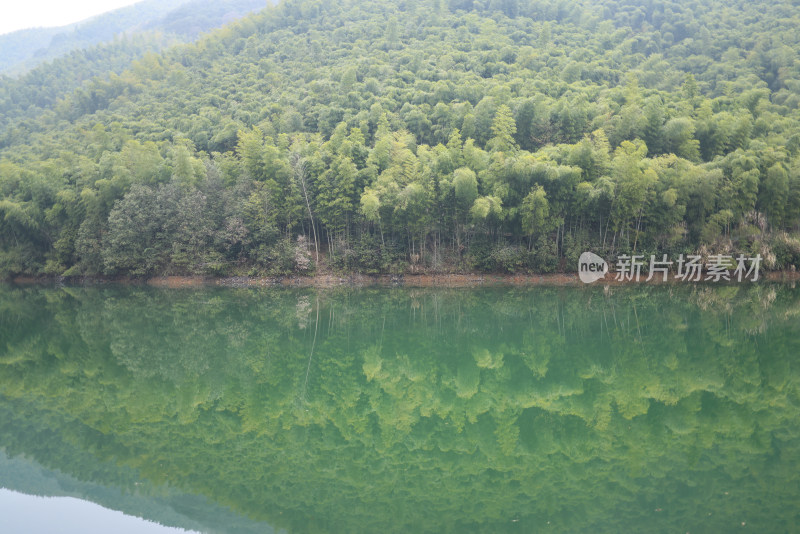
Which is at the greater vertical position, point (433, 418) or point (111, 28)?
point (111, 28)

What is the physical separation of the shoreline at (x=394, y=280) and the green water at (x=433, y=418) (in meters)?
8.77

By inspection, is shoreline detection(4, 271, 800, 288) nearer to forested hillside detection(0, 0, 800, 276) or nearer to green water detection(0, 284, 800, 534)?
forested hillside detection(0, 0, 800, 276)

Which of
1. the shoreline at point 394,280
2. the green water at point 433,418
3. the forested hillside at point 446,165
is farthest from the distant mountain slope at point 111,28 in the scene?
the green water at point 433,418

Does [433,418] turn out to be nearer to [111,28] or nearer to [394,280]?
[394,280]

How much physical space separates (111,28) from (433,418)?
148 m

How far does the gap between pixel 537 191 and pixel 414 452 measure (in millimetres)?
21142

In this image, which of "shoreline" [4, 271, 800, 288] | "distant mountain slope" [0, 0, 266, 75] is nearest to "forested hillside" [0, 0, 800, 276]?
"shoreline" [4, 271, 800, 288]

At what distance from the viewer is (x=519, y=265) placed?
2875 centimetres

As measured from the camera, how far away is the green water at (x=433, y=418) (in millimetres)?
6762

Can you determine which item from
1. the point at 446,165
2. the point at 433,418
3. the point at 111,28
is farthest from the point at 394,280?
the point at 111,28

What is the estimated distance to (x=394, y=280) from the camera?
2998 cm

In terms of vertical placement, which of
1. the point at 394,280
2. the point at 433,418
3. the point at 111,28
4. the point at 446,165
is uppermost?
the point at 111,28

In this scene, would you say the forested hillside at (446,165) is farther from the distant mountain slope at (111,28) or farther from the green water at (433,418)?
the distant mountain slope at (111,28)

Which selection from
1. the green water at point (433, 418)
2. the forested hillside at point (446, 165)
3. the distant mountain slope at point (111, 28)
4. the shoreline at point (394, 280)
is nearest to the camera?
the green water at point (433, 418)
